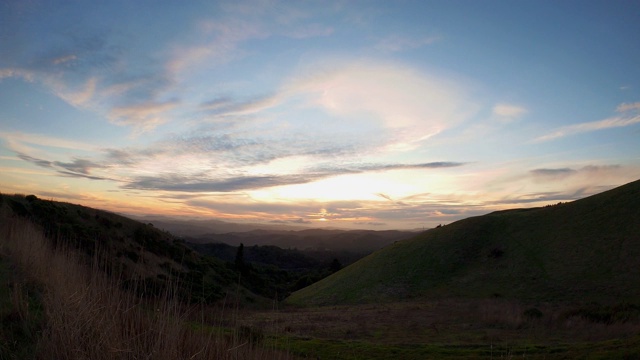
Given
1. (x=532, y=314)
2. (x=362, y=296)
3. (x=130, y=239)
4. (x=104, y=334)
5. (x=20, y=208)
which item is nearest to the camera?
(x=104, y=334)

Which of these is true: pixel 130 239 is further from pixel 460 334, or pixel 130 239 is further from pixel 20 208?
pixel 460 334

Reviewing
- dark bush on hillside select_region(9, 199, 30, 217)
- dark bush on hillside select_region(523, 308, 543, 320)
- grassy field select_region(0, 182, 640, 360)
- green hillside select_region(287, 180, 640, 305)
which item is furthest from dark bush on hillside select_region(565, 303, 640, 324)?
dark bush on hillside select_region(9, 199, 30, 217)

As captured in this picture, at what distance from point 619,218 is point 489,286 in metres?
17.4

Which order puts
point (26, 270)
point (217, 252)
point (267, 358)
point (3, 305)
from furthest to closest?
point (217, 252)
point (26, 270)
point (3, 305)
point (267, 358)

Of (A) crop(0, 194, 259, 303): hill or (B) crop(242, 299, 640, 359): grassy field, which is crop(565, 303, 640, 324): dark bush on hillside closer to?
(B) crop(242, 299, 640, 359): grassy field

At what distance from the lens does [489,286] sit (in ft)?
140

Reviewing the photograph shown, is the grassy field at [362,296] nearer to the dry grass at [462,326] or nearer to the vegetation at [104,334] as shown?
the vegetation at [104,334]

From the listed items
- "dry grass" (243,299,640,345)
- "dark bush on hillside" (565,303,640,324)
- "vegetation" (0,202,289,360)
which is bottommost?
"dry grass" (243,299,640,345)

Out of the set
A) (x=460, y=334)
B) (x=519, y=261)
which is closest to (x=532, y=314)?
(x=460, y=334)

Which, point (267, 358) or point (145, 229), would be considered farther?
point (145, 229)

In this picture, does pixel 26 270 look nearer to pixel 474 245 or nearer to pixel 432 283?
pixel 432 283

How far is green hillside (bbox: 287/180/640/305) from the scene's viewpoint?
38.1m

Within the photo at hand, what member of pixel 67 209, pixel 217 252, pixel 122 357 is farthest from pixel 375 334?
pixel 217 252

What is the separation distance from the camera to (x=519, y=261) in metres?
45.5
